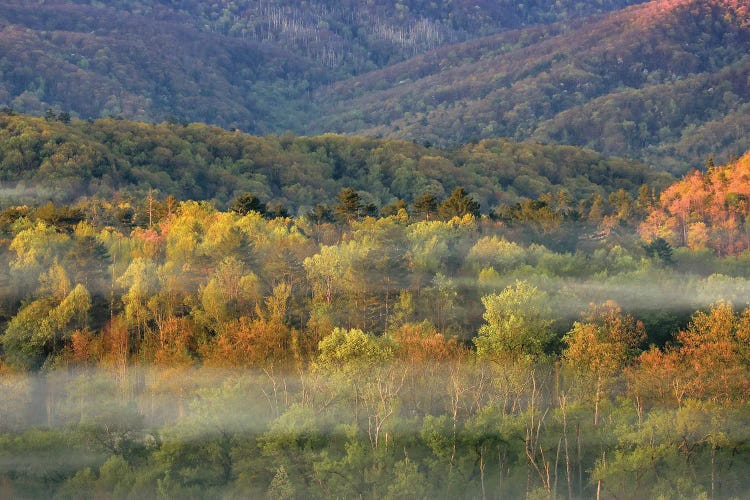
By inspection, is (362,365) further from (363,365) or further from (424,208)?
(424,208)

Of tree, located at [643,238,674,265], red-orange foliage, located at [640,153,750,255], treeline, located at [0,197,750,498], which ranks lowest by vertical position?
treeline, located at [0,197,750,498]

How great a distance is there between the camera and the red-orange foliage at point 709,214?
11006 centimetres

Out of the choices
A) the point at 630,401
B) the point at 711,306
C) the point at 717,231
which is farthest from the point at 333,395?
the point at 717,231

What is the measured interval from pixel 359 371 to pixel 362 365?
1.76 feet

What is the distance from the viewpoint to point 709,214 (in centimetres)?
12000

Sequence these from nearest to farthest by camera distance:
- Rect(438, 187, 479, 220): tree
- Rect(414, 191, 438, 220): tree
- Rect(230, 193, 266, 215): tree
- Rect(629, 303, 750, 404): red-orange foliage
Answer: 1. Rect(629, 303, 750, 404): red-orange foliage
2. Rect(230, 193, 266, 215): tree
3. Rect(414, 191, 438, 220): tree
4. Rect(438, 187, 479, 220): tree

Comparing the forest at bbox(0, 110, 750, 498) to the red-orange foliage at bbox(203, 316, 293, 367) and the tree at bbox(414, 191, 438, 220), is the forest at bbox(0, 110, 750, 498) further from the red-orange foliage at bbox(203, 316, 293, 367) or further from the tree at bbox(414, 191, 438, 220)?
the tree at bbox(414, 191, 438, 220)

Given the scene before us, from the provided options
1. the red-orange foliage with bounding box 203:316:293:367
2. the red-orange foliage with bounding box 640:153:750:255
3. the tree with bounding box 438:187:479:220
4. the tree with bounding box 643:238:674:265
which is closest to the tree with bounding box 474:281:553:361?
the red-orange foliage with bounding box 203:316:293:367

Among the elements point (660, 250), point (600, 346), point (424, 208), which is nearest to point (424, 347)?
point (600, 346)

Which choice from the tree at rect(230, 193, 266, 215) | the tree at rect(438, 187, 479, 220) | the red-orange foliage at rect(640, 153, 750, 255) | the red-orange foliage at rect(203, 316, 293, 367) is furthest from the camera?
the tree at rect(438, 187, 479, 220)

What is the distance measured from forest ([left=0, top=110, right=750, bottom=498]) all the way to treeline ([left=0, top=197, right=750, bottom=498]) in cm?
16

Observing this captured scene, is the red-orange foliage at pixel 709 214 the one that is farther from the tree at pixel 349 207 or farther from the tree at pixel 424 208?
the tree at pixel 349 207

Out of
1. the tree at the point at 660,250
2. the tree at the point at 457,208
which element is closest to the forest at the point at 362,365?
the tree at the point at 660,250

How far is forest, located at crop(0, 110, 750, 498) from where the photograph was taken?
63.6 metres
